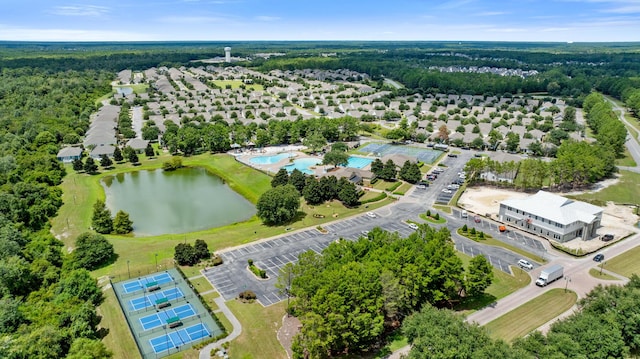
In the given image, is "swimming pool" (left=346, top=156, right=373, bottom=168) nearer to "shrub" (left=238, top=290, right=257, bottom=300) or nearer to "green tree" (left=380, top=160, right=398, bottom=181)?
"green tree" (left=380, top=160, right=398, bottom=181)

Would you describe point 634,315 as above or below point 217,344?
above

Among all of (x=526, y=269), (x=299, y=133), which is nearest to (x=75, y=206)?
(x=299, y=133)

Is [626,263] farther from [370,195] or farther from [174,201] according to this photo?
[174,201]

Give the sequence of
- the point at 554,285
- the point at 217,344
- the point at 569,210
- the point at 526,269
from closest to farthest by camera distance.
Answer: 1. the point at 217,344
2. the point at 554,285
3. the point at 526,269
4. the point at 569,210

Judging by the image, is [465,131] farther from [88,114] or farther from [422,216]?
[88,114]

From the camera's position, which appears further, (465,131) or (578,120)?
(578,120)

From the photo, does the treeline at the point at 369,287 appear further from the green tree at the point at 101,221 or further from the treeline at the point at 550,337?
the green tree at the point at 101,221

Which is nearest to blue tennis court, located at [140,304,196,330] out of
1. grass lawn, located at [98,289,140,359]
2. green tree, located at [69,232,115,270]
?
grass lawn, located at [98,289,140,359]

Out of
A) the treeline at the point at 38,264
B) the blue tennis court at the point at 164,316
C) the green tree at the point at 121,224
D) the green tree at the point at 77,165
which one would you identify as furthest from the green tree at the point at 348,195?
the green tree at the point at 77,165
